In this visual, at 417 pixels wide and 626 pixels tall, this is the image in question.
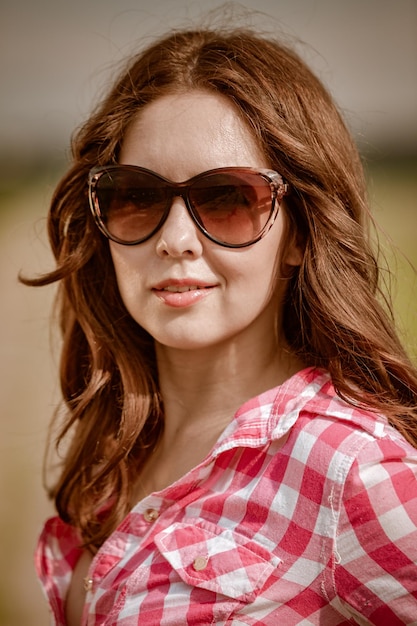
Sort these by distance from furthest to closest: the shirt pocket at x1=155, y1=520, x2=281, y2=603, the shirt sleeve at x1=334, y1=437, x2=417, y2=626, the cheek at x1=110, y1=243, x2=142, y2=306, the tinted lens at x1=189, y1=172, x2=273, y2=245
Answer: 1. the cheek at x1=110, y1=243, x2=142, y2=306
2. the tinted lens at x1=189, y1=172, x2=273, y2=245
3. the shirt pocket at x1=155, y1=520, x2=281, y2=603
4. the shirt sleeve at x1=334, y1=437, x2=417, y2=626

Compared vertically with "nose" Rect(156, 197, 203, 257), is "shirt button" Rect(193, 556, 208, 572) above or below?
below

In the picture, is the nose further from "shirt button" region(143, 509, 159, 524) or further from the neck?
"shirt button" region(143, 509, 159, 524)

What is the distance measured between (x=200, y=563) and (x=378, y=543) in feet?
1.28

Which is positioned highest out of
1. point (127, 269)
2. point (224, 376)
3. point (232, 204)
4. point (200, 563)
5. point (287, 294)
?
point (232, 204)

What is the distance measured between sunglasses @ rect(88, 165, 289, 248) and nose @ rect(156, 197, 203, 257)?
13 millimetres

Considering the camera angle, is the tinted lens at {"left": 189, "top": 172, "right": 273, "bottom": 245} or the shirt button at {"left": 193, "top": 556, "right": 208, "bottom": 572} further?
the tinted lens at {"left": 189, "top": 172, "right": 273, "bottom": 245}

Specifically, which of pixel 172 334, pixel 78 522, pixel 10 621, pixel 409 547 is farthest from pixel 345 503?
pixel 10 621

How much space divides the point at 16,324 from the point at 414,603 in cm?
414

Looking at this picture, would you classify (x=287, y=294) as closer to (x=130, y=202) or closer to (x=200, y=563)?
(x=130, y=202)

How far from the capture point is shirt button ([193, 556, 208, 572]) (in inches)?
63.6

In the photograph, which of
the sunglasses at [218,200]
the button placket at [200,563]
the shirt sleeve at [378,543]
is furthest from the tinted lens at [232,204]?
the button placket at [200,563]

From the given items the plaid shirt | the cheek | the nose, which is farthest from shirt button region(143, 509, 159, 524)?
the nose

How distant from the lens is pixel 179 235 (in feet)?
5.82

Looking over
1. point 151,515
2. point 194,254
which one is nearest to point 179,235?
point 194,254
